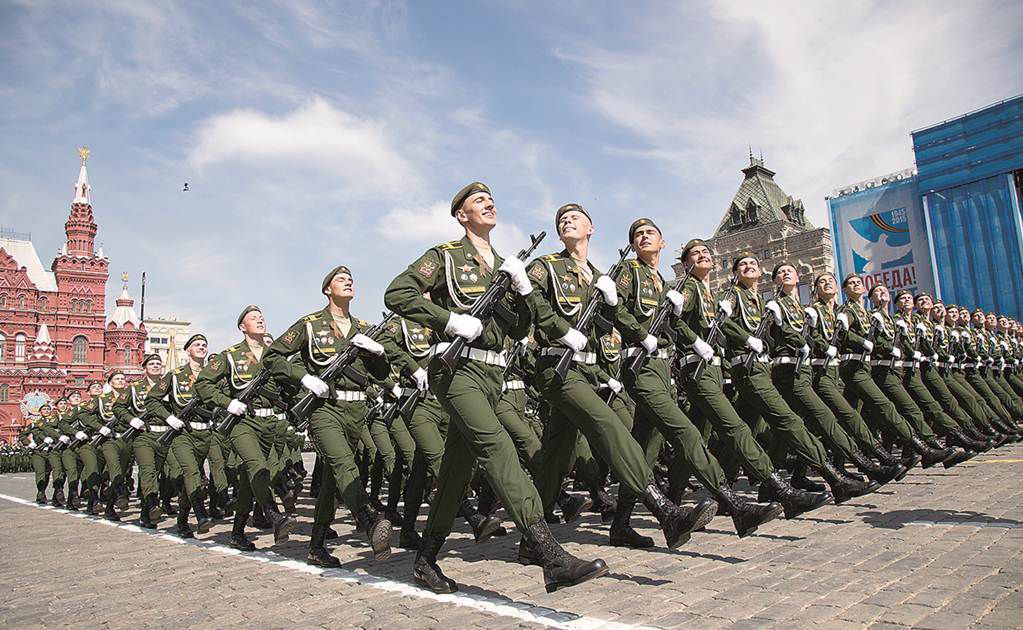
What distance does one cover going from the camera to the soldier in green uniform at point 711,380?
5.24 meters

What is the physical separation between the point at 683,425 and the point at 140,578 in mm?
4158

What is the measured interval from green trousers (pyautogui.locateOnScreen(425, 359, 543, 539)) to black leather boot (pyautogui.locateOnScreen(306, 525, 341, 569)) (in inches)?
55.1

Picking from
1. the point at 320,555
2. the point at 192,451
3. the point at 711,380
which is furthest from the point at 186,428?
the point at 711,380

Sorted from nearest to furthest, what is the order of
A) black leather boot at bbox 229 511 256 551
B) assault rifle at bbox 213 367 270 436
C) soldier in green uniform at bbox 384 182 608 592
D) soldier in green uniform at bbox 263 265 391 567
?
soldier in green uniform at bbox 384 182 608 592 < soldier in green uniform at bbox 263 265 391 567 < black leather boot at bbox 229 511 256 551 < assault rifle at bbox 213 367 270 436

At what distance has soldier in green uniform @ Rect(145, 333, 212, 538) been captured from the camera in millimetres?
7910

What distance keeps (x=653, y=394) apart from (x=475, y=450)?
1691 millimetres

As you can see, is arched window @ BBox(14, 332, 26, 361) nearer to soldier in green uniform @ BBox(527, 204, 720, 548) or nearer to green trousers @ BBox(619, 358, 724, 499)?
soldier in green uniform @ BBox(527, 204, 720, 548)

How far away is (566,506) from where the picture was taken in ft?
21.9

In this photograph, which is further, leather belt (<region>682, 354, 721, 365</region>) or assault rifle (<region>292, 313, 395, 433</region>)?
leather belt (<region>682, 354, 721, 365</region>)

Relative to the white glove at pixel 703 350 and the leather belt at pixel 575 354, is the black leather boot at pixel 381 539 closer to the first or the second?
the leather belt at pixel 575 354

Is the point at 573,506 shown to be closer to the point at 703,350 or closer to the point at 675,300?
the point at 703,350

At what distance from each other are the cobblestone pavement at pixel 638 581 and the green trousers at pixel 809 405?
22.2 inches

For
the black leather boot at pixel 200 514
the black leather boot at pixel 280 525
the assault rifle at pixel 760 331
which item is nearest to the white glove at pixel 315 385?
the black leather boot at pixel 280 525

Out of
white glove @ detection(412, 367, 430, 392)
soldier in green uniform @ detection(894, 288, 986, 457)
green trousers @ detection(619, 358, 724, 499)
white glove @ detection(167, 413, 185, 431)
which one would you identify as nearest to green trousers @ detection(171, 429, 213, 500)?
white glove @ detection(167, 413, 185, 431)
